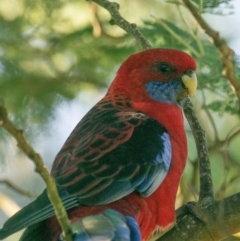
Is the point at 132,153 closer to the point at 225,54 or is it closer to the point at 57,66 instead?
the point at 225,54

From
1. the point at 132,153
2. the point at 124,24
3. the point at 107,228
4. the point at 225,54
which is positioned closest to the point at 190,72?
the point at 124,24

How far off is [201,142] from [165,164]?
0.25 metres

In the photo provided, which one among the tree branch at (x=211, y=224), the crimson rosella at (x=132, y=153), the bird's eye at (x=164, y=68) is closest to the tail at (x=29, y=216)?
the crimson rosella at (x=132, y=153)

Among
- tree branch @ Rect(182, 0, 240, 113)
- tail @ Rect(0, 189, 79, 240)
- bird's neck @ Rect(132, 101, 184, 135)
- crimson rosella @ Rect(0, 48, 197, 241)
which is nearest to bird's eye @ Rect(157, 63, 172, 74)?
crimson rosella @ Rect(0, 48, 197, 241)

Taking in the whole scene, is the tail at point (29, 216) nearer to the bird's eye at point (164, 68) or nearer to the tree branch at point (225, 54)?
the tree branch at point (225, 54)

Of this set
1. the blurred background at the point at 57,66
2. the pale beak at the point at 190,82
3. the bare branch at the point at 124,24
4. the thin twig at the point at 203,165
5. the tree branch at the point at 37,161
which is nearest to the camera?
the tree branch at the point at 37,161

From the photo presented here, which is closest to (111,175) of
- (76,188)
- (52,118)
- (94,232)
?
(76,188)

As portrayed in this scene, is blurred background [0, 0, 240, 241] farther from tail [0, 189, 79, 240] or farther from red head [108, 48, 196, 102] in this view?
tail [0, 189, 79, 240]

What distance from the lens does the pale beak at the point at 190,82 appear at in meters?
4.17

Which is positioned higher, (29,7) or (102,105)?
(29,7)

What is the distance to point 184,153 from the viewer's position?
401cm

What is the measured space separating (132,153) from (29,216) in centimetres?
75

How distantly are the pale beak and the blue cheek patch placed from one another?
0.24 ft

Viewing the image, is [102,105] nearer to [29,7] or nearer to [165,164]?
[165,164]
